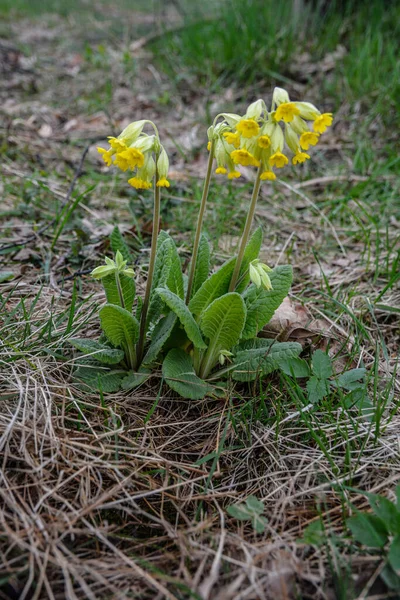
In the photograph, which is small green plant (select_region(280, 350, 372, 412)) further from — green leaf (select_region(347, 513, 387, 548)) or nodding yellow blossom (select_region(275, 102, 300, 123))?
nodding yellow blossom (select_region(275, 102, 300, 123))

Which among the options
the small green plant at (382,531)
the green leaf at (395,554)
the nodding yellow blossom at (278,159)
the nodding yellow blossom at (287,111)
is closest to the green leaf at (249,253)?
the nodding yellow blossom at (278,159)

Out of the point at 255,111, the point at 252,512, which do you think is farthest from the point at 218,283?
the point at 252,512

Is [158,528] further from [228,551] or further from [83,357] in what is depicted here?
[83,357]

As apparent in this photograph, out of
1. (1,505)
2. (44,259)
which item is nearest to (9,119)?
(44,259)

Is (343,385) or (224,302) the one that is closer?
(224,302)

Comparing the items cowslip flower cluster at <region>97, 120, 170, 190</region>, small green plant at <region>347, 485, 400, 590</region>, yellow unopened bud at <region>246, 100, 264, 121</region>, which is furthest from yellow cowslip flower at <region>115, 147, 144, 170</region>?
small green plant at <region>347, 485, 400, 590</region>
